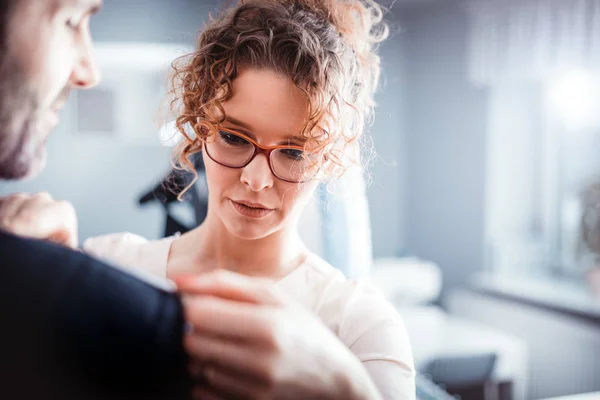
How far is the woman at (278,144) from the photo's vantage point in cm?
39

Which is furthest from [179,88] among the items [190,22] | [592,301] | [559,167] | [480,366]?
[559,167]

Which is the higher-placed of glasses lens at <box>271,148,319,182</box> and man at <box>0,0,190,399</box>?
glasses lens at <box>271,148,319,182</box>

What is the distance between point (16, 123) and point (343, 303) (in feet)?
0.95

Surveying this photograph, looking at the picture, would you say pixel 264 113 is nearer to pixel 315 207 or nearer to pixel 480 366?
pixel 315 207

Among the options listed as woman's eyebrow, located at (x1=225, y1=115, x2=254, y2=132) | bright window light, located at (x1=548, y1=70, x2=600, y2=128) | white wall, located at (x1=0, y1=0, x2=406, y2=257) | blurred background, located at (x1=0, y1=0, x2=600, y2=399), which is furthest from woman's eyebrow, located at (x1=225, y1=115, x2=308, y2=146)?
bright window light, located at (x1=548, y1=70, x2=600, y2=128)

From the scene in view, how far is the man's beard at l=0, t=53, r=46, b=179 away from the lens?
237 millimetres

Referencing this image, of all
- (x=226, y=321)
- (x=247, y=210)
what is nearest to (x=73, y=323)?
(x=226, y=321)

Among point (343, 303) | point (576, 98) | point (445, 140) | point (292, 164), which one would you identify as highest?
point (576, 98)

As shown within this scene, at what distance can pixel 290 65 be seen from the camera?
0.40 meters

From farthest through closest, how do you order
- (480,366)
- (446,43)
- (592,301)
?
1. (446,43)
2. (592,301)
3. (480,366)

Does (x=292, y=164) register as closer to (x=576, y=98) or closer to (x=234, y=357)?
(x=234, y=357)

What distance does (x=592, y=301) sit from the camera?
188cm

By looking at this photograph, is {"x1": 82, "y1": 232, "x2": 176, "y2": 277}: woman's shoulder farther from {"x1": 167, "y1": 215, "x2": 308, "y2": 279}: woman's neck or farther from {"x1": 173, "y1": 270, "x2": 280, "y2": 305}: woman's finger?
{"x1": 173, "y1": 270, "x2": 280, "y2": 305}: woman's finger

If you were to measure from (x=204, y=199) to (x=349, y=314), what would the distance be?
20 centimetres
